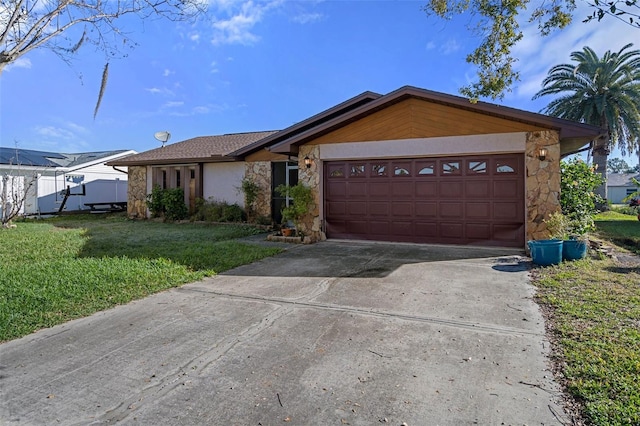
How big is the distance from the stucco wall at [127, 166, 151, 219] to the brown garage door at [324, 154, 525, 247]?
10540 millimetres

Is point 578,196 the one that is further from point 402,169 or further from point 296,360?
point 296,360

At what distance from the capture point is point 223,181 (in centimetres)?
1570

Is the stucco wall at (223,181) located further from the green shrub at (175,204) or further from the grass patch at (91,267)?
the grass patch at (91,267)

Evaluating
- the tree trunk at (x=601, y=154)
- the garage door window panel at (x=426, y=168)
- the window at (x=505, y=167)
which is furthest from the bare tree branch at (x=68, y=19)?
the tree trunk at (x=601, y=154)

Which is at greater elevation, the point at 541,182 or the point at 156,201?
the point at 541,182

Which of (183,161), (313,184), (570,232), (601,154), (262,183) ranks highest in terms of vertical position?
(601,154)

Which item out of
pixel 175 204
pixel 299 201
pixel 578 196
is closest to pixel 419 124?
pixel 299 201

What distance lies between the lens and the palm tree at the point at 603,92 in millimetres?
18922

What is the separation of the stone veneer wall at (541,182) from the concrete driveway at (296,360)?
336 cm

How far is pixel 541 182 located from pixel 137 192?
54.0 ft

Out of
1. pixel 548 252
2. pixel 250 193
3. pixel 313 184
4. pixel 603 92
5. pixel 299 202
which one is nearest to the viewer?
pixel 548 252

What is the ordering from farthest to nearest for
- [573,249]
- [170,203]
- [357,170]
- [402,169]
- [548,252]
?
[170,203] < [357,170] < [402,169] < [573,249] < [548,252]

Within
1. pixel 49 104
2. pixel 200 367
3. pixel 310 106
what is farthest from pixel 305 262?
pixel 310 106

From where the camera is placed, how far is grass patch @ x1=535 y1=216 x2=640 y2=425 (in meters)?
2.76
